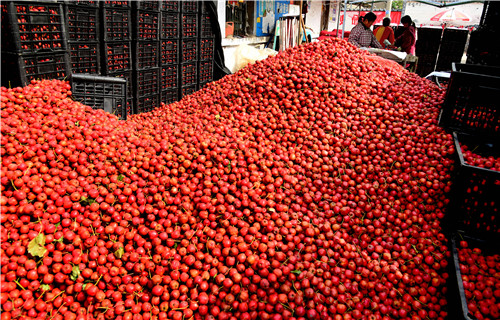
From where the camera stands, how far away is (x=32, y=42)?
3.02 m

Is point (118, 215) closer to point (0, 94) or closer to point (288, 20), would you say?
point (0, 94)

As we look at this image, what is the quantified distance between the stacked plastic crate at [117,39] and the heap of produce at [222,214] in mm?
941

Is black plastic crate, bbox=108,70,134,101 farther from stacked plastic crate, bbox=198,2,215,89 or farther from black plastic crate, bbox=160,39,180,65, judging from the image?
stacked plastic crate, bbox=198,2,215,89

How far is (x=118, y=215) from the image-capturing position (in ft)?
7.19

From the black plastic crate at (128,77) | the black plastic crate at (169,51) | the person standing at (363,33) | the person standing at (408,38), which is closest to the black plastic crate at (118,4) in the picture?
the black plastic crate at (169,51)

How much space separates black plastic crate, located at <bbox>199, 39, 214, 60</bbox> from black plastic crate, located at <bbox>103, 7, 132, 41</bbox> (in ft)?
5.09

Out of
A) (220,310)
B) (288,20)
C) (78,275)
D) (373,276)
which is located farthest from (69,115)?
(288,20)

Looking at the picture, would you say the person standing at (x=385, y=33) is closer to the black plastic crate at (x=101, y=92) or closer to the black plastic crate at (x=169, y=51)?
the black plastic crate at (x=169, y=51)

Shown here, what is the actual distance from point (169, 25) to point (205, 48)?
941 millimetres

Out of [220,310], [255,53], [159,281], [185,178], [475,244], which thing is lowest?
[220,310]

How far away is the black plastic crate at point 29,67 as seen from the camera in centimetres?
297

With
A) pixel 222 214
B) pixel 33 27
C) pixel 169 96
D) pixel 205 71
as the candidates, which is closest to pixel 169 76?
pixel 169 96

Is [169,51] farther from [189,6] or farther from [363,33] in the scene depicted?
[363,33]

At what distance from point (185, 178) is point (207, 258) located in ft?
2.20
